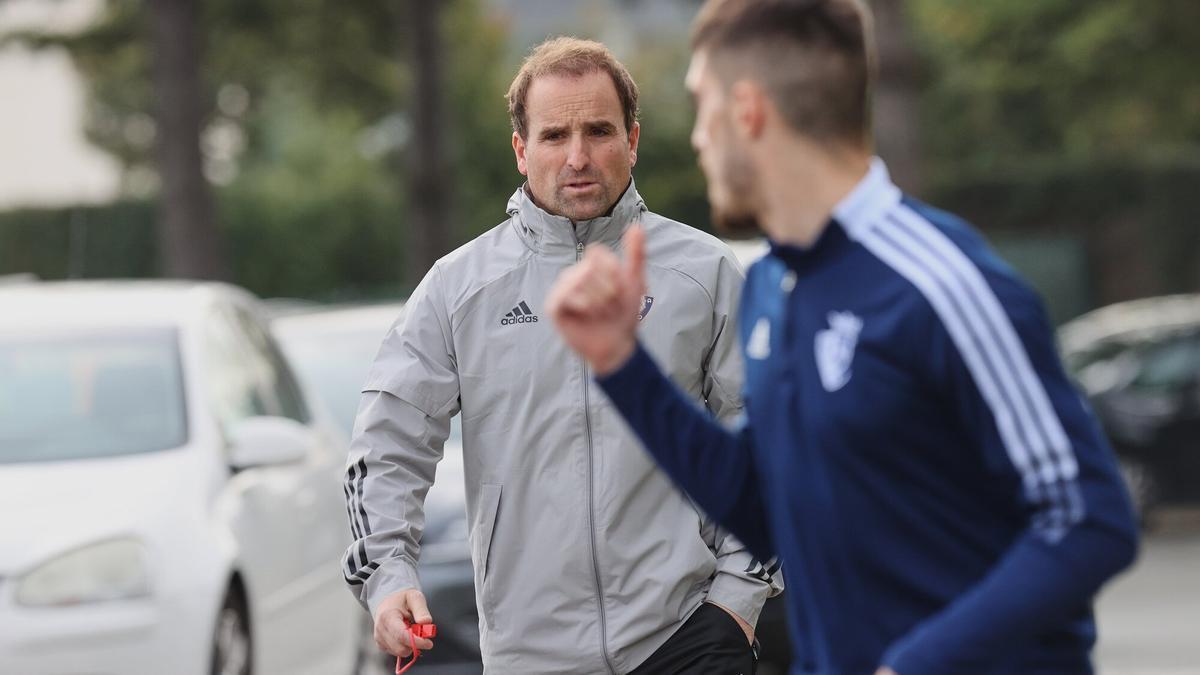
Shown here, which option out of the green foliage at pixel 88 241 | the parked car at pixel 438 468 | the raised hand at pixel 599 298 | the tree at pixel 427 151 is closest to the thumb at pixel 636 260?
the raised hand at pixel 599 298

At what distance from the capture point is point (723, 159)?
2.60 m

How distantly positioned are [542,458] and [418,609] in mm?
371

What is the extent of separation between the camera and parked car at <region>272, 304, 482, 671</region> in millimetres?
8352

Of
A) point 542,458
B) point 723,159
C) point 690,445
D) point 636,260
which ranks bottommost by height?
point 542,458

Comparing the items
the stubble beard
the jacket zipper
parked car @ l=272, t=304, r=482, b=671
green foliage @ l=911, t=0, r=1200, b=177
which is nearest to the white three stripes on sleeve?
the stubble beard

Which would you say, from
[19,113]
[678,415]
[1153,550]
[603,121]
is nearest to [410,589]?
[603,121]

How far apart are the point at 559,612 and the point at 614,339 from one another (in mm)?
1474

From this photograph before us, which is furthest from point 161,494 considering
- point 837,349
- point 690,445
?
point 837,349

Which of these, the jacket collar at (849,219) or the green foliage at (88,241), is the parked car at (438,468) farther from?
the green foliage at (88,241)

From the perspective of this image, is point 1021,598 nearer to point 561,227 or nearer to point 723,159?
point 723,159

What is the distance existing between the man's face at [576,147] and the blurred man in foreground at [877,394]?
4.91 ft

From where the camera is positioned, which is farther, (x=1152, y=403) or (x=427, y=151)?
(x=427, y=151)

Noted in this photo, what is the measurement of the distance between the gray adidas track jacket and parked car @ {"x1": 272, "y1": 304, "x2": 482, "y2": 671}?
8.59ft

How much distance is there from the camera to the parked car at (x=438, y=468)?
27.4 feet
